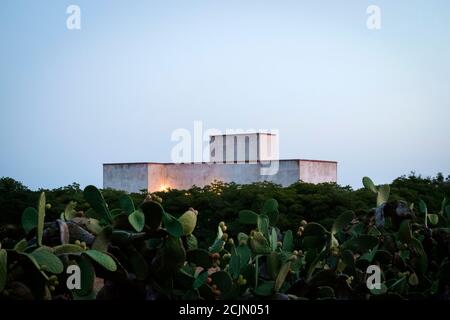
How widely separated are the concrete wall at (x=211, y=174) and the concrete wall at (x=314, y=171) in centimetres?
29

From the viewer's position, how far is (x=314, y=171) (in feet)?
85.1

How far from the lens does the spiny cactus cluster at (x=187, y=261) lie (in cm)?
206

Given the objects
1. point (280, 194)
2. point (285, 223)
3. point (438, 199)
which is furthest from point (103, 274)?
point (438, 199)

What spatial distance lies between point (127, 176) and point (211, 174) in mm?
3079

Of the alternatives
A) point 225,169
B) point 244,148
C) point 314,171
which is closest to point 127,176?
point 225,169

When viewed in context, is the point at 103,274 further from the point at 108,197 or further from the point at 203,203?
the point at 108,197

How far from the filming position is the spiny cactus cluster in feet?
6.77

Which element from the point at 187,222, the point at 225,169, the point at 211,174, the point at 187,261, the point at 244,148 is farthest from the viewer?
the point at 244,148

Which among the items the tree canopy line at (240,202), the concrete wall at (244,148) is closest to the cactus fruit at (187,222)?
the tree canopy line at (240,202)

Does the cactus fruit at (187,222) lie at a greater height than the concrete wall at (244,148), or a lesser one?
lesser

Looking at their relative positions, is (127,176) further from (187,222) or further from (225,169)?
(187,222)

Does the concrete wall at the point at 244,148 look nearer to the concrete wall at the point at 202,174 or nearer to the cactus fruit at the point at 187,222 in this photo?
the concrete wall at the point at 202,174

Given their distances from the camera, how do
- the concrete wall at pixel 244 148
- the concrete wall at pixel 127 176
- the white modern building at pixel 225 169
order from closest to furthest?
1. the white modern building at pixel 225 169
2. the concrete wall at pixel 244 148
3. the concrete wall at pixel 127 176

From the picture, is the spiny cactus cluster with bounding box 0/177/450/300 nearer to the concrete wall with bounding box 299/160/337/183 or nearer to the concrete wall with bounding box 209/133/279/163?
the concrete wall with bounding box 299/160/337/183
